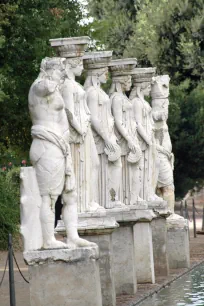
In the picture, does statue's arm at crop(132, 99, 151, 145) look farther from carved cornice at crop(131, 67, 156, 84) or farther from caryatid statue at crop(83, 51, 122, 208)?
caryatid statue at crop(83, 51, 122, 208)

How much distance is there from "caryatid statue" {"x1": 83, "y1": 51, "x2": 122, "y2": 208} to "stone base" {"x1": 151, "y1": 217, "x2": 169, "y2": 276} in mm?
3218

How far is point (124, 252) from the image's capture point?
18125 millimetres

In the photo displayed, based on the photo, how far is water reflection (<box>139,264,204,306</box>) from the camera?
16.9 m

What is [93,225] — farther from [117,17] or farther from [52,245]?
[117,17]

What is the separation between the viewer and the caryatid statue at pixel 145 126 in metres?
20.6

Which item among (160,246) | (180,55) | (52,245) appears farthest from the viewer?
(180,55)

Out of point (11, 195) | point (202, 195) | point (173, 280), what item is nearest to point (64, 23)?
point (11, 195)

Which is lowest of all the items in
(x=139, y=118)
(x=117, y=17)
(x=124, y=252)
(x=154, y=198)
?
(x=124, y=252)

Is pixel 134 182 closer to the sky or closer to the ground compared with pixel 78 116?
closer to the ground

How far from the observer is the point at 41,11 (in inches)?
1106

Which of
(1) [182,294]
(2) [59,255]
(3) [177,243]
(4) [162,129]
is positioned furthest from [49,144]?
(3) [177,243]

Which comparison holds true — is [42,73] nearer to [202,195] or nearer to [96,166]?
[96,166]

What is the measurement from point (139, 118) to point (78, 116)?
4.60 metres

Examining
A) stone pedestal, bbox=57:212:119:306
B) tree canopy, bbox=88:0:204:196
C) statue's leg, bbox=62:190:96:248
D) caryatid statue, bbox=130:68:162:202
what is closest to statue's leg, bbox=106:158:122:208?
stone pedestal, bbox=57:212:119:306
